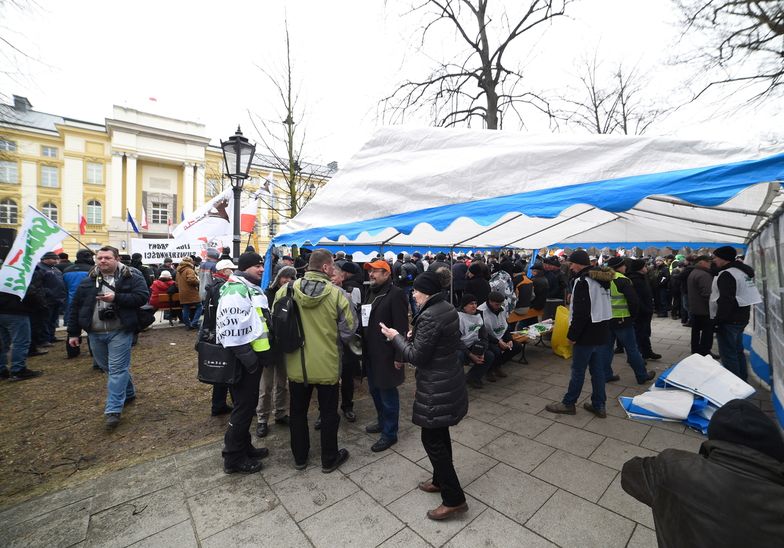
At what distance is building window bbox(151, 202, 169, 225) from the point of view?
1629 inches

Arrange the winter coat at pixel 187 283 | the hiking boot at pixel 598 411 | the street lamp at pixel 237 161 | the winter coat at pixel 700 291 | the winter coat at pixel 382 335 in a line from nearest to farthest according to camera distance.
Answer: the winter coat at pixel 382 335, the hiking boot at pixel 598 411, the winter coat at pixel 700 291, the street lamp at pixel 237 161, the winter coat at pixel 187 283

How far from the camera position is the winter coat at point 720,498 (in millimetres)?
1145

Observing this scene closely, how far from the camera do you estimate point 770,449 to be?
126 cm

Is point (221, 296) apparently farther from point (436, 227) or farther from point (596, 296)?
point (596, 296)

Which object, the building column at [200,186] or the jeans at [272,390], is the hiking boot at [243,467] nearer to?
the jeans at [272,390]

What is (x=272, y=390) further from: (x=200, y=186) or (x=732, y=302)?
(x=200, y=186)

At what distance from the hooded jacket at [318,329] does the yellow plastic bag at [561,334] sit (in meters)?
5.14

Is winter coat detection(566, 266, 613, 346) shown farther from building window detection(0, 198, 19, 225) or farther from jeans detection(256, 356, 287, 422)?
building window detection(0, 198, 19, 225)

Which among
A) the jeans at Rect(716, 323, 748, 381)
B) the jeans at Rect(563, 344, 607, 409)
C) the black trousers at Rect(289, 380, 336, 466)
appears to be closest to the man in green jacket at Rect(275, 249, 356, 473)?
the black trousers at Rect(289, 380, 336, 466)

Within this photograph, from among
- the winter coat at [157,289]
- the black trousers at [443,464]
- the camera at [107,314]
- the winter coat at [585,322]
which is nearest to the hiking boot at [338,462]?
the black trousers at [443,464]

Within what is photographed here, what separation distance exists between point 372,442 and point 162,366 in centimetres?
493

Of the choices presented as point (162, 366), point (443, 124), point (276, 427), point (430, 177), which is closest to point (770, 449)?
point (430, 177)

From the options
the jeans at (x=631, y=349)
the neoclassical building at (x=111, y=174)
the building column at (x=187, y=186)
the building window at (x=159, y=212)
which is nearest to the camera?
the jeans at (x=631, y=349)

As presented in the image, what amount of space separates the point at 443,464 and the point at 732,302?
5.08m
